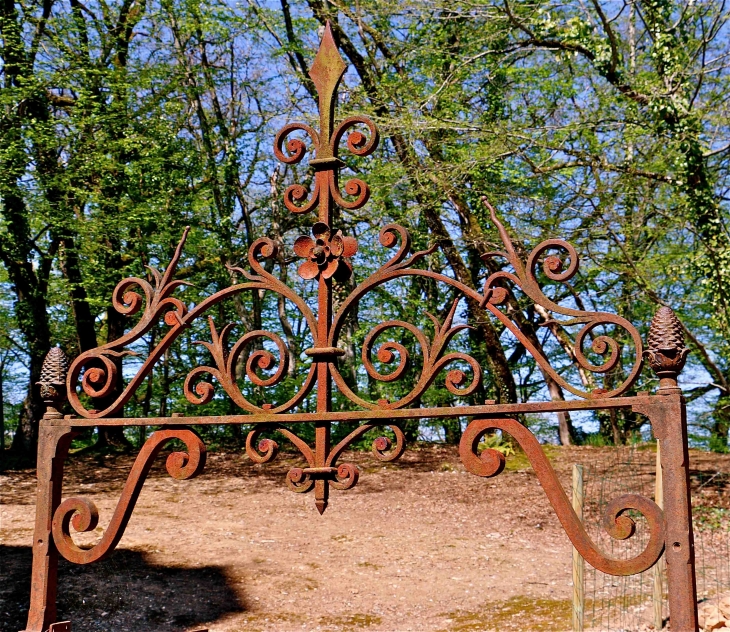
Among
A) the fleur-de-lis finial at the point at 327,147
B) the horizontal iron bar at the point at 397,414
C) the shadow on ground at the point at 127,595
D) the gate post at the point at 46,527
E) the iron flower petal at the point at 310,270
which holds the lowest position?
the shadow on ground at the point at 127,595

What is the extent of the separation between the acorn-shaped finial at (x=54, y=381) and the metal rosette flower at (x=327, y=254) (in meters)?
0.83

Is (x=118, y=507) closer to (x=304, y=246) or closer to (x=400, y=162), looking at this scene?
(x=304, y=246)

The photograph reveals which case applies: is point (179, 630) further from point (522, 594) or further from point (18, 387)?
point (18, 387)

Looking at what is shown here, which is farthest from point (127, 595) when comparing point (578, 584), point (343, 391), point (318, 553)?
point (343, 391)

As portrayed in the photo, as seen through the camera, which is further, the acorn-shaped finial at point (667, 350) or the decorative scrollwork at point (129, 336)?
the decorative scrollwork at point (129, 336)

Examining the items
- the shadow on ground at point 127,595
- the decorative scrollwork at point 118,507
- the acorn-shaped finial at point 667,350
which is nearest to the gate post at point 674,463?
the acorn-shaped finial at point 667,350

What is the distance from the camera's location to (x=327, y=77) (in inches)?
94.0

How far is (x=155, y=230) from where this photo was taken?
38.7ft

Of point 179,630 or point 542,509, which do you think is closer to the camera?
point 179,630

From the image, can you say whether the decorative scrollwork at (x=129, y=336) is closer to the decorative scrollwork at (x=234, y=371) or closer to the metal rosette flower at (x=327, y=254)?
the decorative scrollwork at (x=234, y=371)

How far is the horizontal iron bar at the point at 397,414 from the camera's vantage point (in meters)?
1.88

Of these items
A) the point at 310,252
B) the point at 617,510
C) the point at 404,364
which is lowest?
the point at 617,510

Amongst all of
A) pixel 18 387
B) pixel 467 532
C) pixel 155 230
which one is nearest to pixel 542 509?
pixel 467 532

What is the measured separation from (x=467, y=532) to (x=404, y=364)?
702 centimetres
